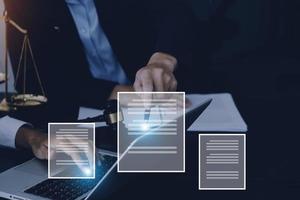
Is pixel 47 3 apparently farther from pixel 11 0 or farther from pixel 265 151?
pixel 265 151

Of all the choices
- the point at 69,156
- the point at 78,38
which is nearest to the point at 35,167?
the point at 69,156

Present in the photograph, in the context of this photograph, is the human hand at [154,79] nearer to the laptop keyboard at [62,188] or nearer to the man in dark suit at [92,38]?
the man in dark suit at [92,38]

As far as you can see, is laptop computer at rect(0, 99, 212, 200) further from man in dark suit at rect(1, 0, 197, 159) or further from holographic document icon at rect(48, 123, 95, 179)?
man in dark suit at rect(1, 0, 197, 159)

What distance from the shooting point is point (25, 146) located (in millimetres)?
867

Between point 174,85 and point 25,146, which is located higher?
point 174,85

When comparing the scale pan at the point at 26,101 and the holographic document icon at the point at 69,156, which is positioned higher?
the scale pan at the point at 26,101

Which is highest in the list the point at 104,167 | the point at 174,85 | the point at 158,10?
the point at 158,10

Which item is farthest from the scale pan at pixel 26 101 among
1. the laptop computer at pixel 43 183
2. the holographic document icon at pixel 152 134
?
the laptop computer at pixel 43 183

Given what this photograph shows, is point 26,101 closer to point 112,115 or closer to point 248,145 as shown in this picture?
point 112,115

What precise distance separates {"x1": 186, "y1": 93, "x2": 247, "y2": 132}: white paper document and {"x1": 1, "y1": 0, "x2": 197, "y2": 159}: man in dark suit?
166mm

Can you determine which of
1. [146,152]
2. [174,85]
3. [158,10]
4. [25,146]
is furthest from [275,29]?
[146,152]

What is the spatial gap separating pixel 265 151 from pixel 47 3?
709mm

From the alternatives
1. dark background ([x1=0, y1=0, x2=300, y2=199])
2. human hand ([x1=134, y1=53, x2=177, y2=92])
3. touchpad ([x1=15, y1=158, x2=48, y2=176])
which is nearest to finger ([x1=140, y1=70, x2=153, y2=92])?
human hand ([x1=134, y1=53, x2=177, y2=92])

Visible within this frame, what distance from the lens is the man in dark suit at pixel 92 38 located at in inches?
49.0
